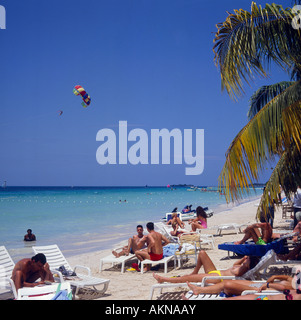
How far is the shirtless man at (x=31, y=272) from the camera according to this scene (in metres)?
4.89

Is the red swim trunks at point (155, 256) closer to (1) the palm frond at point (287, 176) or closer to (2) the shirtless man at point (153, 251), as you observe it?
(2) the shirtless man at point (153, 251)

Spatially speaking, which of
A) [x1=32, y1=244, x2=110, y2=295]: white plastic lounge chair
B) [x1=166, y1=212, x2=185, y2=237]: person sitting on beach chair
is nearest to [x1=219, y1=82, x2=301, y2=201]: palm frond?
[x1=32, y1=244, x2=110, y2=295]: white plastic lounge chair

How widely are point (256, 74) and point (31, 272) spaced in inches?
162

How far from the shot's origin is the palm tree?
4430 millimetres

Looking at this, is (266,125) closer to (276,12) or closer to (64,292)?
(276,12)

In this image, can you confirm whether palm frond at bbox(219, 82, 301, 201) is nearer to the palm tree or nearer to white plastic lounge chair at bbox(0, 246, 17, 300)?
the palm tree

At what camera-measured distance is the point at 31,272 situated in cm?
507

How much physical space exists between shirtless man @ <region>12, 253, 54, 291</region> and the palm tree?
106 inches

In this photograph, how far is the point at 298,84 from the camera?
4.87 meters

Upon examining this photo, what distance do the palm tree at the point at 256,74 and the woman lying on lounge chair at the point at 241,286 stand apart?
1.00 meters

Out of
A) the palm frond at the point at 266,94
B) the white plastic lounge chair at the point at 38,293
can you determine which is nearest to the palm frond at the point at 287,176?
the white plastic lounge chair at the point at 38,293

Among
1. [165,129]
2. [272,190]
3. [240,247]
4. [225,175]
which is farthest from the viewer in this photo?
[165,129]
